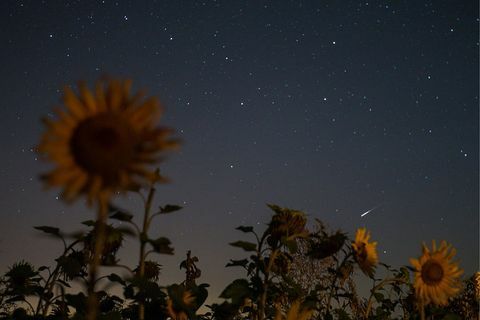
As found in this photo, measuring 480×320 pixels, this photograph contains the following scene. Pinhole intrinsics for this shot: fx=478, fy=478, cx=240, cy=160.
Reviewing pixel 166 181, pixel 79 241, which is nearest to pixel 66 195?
pixel 166 181

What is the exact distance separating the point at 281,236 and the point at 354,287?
3.90 metres

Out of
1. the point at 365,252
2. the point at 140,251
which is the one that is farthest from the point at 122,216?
the point at 365,252

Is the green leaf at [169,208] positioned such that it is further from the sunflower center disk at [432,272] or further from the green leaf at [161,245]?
the sunflower center disk at [432,272]

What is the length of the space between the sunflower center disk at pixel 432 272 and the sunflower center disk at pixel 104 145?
2.84 metres

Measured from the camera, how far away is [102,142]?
1.94 m

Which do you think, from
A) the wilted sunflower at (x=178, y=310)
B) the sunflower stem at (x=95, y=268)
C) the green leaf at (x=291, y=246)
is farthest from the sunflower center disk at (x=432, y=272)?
the sunflower stem at (x=95, y=268)

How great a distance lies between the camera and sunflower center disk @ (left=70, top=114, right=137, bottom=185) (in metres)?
1.87

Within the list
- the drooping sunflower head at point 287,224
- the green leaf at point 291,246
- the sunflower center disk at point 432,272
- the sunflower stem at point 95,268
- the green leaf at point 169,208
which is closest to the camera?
the sunflower stem at point 95,268

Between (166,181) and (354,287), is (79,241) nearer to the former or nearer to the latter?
(166,181)

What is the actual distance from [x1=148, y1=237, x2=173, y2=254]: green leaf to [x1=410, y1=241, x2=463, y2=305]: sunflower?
2355 mm

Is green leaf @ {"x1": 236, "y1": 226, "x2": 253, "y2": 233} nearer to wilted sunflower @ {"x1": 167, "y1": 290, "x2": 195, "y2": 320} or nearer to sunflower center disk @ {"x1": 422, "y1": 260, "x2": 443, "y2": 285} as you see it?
wilted sunflower @ {"x1": 167, "y1": 290, "x2": 195, "y2": 320}

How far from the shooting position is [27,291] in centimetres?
320

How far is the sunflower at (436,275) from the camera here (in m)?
3.79

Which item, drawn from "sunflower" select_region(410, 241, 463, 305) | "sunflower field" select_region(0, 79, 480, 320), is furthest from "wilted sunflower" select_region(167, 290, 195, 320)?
"sunflower" select_region(410, 241, 463, 305)
